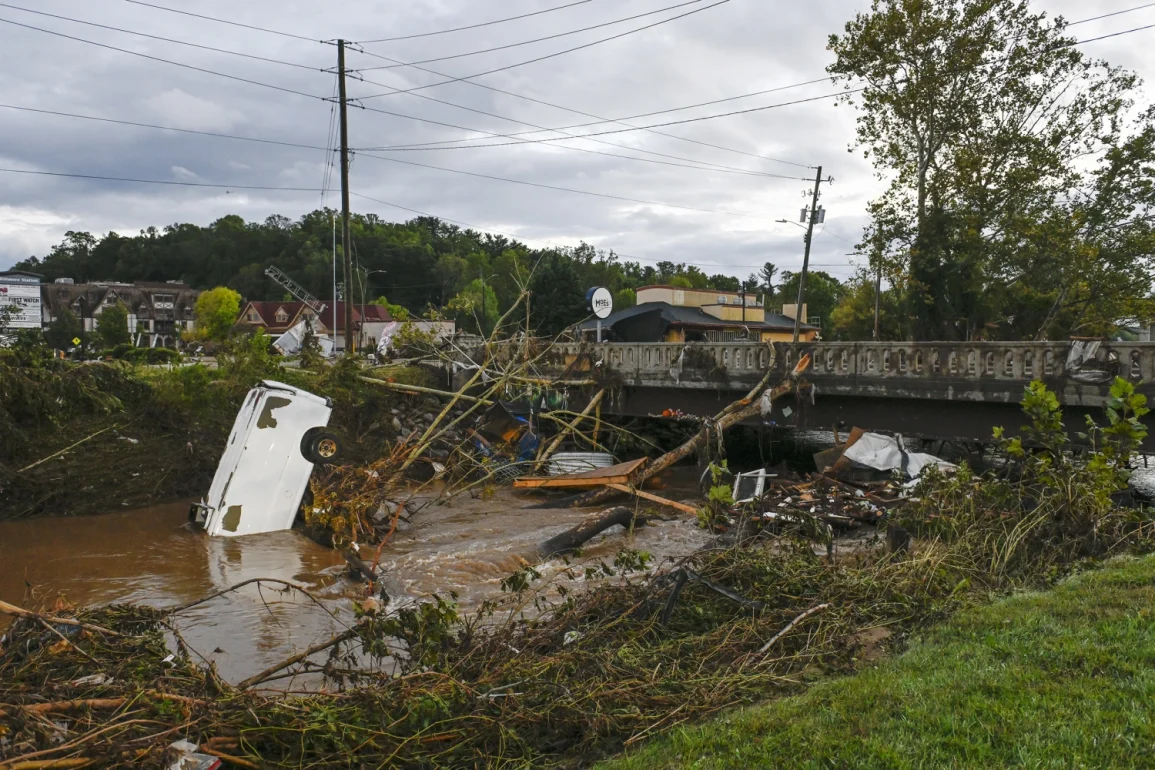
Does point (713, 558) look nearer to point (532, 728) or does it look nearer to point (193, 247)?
point (532, 728)

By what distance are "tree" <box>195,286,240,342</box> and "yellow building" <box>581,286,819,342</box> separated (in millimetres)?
38583

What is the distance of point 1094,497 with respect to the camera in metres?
8.30

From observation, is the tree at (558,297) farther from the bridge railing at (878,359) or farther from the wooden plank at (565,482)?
the wooden plank at (565,482)

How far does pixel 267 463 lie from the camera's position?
12.5 meters

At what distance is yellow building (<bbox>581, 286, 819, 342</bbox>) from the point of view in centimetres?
4141

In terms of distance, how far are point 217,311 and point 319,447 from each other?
70483 mm

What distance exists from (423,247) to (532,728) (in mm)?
92439

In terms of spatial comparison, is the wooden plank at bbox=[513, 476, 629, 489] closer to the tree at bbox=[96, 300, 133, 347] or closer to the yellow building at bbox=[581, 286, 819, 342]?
the yellow building at bbox=[581, 286, 819, 342]

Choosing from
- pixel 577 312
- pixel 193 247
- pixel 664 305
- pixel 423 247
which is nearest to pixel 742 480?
pixel 664 305

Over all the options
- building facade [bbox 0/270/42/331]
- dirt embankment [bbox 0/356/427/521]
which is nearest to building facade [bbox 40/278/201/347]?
building facade [bbox 0/270/42/331]

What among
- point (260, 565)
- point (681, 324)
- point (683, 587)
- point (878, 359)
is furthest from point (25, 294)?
point (683, 587)

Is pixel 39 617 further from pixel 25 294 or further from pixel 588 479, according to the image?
pixel 25 294

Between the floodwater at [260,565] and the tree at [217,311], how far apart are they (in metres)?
61.6

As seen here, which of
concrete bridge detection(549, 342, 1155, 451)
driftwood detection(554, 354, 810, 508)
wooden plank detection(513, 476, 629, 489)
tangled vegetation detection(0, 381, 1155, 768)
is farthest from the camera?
driftwood detection(554, 354, 810, 508)
